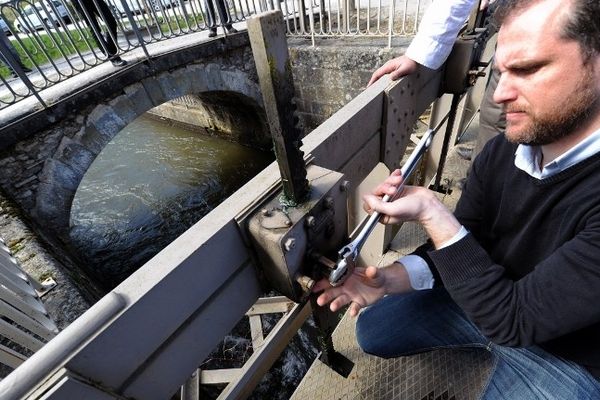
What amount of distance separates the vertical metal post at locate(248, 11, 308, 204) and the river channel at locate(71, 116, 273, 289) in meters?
5.43

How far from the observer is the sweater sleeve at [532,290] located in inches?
36.1

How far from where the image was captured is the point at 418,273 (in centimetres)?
150

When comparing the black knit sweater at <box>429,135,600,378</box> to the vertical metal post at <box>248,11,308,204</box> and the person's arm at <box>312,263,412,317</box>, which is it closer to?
the person's arm at <box>312,263,412,317</box>

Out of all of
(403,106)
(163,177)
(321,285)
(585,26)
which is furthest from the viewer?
(163,177)

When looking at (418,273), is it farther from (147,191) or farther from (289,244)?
(147,191)

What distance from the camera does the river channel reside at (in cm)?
619

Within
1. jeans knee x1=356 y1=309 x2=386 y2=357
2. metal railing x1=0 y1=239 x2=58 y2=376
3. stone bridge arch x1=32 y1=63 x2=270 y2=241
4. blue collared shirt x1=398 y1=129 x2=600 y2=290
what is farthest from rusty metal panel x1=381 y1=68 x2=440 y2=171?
stone bridge arch x1=32 y1=63 x2=270 y2=241

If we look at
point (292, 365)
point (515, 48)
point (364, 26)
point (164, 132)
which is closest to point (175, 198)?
point (164, 132)

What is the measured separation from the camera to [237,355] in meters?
3.84

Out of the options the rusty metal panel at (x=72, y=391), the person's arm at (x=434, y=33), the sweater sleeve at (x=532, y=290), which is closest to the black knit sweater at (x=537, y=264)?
the sweater sleeve at (x=532, y=290)

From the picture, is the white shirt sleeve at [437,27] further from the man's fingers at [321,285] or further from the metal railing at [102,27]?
the man's fingers at [321,285]

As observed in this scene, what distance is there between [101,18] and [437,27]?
4.61m

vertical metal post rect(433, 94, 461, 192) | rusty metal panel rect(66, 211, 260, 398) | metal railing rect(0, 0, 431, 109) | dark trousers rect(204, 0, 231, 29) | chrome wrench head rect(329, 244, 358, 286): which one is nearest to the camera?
rusty metal panel rect(66, 211, 260, 398)

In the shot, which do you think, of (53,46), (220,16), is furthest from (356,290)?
(53,46)
